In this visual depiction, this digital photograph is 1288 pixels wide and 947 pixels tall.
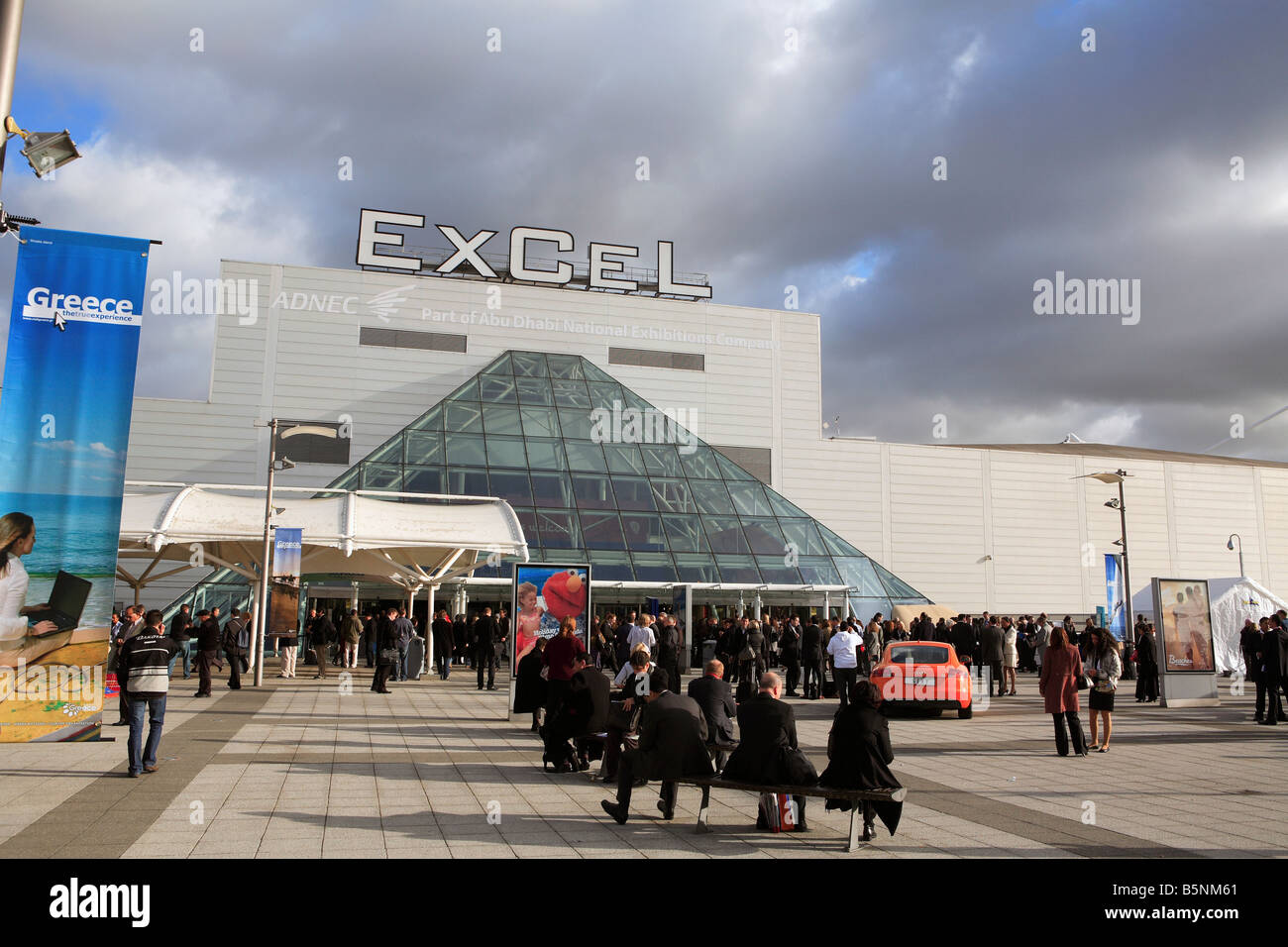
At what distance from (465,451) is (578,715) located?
74.3 ft

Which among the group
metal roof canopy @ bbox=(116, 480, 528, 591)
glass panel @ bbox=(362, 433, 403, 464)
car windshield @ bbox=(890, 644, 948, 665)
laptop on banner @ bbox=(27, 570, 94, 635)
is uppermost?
glass panel @ bbox=(362, 433, 403, 464)

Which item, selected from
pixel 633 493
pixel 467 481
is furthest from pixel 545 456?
pixel 633 493

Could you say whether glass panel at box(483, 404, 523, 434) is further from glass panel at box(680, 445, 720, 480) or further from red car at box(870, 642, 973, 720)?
red car at box(870, 642, 973, 720)

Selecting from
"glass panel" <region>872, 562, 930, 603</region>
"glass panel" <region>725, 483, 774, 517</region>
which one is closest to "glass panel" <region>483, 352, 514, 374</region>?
"glass panel" <region>725, 483, 774, 517</region>

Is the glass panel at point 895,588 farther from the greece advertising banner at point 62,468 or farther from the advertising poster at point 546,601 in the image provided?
the greece advertising banner at point 62,468

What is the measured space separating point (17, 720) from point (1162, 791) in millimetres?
11481

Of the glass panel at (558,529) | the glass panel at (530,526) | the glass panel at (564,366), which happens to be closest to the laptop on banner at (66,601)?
the glass panel at (530,526)

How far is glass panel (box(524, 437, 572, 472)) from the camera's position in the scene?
31094 mm

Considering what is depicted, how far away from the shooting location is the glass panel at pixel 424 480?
1149 inches

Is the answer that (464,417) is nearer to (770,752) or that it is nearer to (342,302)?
(342,302)

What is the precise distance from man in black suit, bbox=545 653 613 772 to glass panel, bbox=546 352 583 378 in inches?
1074

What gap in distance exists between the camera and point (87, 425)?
34.4 feet

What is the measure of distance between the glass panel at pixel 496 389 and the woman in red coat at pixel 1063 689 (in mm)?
25329

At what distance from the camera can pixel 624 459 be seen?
32281 millimetres
